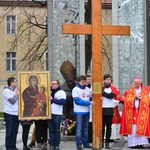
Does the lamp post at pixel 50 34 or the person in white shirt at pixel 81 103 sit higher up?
the lamp post at pixel 50 34

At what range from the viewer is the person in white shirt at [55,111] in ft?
33.2

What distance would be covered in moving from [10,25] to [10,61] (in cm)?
301

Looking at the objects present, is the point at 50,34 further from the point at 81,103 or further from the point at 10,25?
the point at 10,25

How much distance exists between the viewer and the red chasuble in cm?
1119

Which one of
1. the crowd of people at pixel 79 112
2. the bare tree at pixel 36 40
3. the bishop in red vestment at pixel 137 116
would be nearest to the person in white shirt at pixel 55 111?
the crowd of people at pixel 79 112

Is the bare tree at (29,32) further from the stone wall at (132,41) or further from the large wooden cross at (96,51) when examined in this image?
the large wooden cross at (96,51)

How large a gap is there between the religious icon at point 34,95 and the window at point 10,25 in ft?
91.3

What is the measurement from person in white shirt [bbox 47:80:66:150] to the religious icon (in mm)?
198

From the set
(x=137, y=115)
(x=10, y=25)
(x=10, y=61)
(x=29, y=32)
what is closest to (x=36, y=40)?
(x=29, y=32)

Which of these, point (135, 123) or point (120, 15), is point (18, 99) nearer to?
point (135, 123)

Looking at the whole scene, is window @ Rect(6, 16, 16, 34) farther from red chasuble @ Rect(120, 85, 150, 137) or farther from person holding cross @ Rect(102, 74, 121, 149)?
person holding cross @ Rect(102, 74, 121, 149)

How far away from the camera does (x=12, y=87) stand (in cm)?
1016

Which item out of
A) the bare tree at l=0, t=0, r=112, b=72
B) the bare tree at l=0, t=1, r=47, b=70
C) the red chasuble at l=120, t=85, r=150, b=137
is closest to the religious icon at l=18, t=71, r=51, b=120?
the red chasuble at l=120, t=85, r=150, b=137

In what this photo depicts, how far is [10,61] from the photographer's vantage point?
126ft
